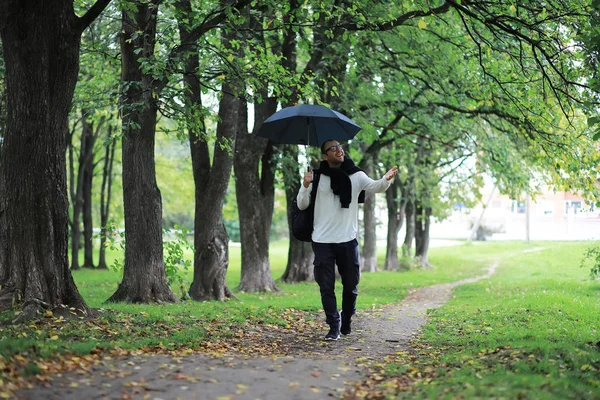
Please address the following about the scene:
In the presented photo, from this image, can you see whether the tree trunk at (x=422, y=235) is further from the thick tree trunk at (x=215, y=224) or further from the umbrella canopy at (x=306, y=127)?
the umbrella canopy at (x=306, y=127)

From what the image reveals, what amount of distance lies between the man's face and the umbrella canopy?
2.51 ft

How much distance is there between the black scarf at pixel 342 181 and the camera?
28.9 ft

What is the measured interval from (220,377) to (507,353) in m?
3.14

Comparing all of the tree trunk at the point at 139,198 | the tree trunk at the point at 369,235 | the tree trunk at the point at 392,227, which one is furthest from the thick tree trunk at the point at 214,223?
the tree trunk at the point at 392,227

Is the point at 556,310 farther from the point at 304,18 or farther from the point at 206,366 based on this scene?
the point at 206,366

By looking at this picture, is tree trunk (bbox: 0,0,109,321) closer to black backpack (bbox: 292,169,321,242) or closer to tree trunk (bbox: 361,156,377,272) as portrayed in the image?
black backpack (bbox: 292,169,321,242)

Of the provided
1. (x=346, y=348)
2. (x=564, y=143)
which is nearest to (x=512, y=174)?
(x=564, y=143)

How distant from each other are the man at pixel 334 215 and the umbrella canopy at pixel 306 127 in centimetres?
88

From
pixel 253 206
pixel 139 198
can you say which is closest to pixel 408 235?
pixel 253 206

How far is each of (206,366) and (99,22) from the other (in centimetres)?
1334

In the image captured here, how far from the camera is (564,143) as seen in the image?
14.9m

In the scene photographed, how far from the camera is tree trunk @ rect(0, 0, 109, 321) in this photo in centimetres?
884

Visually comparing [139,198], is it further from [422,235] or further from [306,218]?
[422,235]

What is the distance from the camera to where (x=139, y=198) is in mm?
12445
